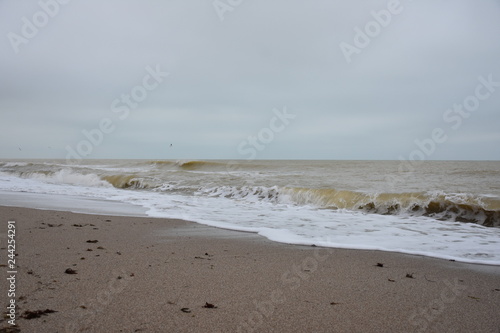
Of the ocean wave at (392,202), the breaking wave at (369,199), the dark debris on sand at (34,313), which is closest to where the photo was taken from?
the dark debris on sand at (34,313)

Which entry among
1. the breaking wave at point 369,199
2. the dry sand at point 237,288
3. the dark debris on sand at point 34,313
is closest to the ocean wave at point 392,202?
the breaking wave at point 369,199

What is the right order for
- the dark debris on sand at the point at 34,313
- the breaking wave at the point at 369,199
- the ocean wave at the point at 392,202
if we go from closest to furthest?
the dark debris on sand at the point at 34,313 < the ocean wave at the point at 392,202 < the breaking wave at the point at 369,199

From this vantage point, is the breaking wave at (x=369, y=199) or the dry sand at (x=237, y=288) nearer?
the dry sand at (x=237, y=288)

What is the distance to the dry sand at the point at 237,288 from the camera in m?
2.31

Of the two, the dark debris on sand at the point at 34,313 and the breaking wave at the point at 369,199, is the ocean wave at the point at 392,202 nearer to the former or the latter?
the breaking wave at the point at 369,199

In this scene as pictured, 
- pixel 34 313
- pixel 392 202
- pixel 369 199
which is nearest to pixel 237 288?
pixel 34 313

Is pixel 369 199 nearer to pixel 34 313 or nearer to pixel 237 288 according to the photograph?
pixel 237 288

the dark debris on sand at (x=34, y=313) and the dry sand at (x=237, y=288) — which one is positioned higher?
the dark debris on sand at (x=34, y=313)

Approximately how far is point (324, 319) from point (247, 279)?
39.1 inches

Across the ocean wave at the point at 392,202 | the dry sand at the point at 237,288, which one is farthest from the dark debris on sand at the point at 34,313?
the ocean wave at the point at 392,202

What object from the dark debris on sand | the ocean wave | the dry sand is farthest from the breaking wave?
the dark debris on sand

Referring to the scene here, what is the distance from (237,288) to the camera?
2.96 m

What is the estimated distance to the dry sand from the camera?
2.31m

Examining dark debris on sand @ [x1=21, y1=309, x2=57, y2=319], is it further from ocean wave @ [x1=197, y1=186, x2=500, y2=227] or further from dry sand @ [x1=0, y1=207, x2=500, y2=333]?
ocean wave @ [x1=197, y1=186, x2=500, y2=227]
